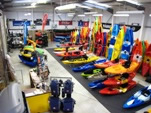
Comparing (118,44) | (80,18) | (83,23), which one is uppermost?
(80,18)

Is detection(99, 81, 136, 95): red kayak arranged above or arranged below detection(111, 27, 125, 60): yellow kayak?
below

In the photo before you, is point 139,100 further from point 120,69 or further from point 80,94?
point 80,94

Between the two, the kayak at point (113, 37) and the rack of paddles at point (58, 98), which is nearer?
the rack of paddles at point (58, 98)

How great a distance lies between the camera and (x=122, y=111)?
4.02 meters

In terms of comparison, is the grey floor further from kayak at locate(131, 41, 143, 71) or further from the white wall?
the white wall

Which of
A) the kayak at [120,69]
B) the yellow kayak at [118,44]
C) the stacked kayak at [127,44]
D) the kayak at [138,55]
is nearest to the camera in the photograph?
the kayak at [120,69]

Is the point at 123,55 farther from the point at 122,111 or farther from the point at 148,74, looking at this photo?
the point at 122,111

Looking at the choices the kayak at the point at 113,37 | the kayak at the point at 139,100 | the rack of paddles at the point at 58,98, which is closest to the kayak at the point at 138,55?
the kayak at the point at 139,100

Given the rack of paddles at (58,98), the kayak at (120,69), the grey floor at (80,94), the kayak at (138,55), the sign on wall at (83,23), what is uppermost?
the sign on wall at (83,23)

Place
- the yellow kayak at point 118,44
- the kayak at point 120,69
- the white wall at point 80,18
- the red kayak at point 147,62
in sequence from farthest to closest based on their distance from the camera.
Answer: the white wall at point 80,18, the yellow kayak at point 118,44, the red kayak at point 147,62, the kayak at point 120,69

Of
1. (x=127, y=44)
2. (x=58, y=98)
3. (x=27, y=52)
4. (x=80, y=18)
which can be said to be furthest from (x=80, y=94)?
(x=80, y=18)

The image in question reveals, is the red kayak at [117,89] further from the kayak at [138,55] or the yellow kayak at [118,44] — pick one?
the yellow kayak at [118,44]

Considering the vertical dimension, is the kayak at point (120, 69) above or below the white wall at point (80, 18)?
below

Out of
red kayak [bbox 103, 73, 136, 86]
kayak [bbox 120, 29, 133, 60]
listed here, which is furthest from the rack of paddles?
kayak [bbox 120, 29, 133, 60]
